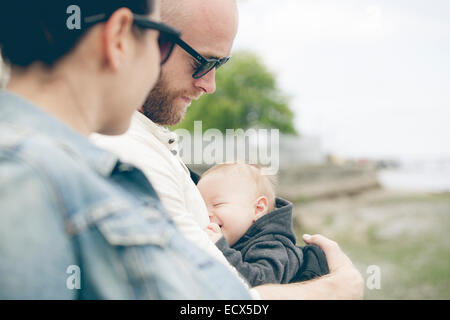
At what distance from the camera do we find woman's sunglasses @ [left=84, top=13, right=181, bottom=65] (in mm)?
1148

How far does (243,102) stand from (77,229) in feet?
104

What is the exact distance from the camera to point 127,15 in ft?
3.81

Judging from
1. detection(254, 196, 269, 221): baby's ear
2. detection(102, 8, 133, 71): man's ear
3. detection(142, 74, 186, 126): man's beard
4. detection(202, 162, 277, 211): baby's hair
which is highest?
detection(102, 8, 133, 71): man's ear

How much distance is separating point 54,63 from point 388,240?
438 inches

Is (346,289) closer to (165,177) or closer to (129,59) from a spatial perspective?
(165,177)

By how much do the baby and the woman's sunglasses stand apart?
1.06 m

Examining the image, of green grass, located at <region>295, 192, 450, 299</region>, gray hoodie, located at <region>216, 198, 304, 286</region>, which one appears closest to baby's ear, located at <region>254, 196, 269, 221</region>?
gray hoodie, located at <region>216, 198, 304, 286</region>

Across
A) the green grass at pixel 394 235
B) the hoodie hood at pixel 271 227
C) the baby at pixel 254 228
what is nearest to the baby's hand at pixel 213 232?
the baby at pixel 254 228

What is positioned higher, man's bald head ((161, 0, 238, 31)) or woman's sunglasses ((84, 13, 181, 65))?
man's bald head ((161, 0, 238, 31))

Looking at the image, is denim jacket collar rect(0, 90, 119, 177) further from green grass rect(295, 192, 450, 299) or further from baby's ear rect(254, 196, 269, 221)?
green grass rect(295, 192, 450, 299)

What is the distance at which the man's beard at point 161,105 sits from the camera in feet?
7.85

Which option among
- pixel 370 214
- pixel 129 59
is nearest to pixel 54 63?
pixel 129 59

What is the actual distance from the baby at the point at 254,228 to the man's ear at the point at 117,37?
1201 millimetres

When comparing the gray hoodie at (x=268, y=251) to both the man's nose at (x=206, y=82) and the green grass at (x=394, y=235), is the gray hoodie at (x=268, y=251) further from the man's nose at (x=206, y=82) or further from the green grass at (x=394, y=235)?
the green grass at (x=394, y=235)
